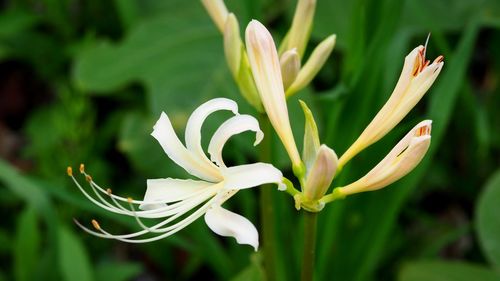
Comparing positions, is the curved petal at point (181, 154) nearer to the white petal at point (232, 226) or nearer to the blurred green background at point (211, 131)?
the white petal at point (232, 226)

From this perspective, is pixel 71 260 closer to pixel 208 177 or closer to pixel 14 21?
pixel 208 177

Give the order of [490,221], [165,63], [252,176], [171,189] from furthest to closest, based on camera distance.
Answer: [165,63]
[490,221]
[171,189]
[252,176]

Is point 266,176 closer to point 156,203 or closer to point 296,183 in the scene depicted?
point 156,203

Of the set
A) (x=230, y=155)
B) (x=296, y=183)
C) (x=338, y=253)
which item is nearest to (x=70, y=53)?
(x=230, y=155)

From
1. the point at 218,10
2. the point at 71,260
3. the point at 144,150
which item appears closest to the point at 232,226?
the point at 218,10

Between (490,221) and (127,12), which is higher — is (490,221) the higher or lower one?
the lower one
